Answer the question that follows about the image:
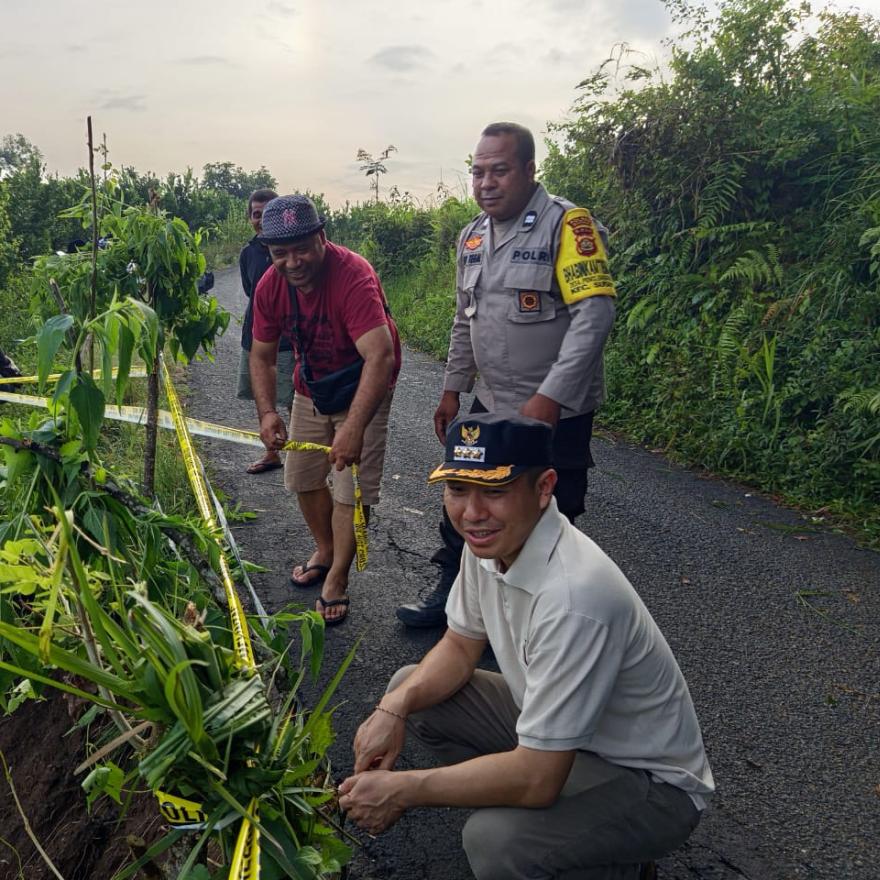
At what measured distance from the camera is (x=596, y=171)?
8.23 meters

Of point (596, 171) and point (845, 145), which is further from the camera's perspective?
point (596, 171)

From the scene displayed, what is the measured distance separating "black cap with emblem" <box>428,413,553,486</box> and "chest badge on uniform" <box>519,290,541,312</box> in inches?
50.3

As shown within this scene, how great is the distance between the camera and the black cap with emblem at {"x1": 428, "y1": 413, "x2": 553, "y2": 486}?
6.45ft

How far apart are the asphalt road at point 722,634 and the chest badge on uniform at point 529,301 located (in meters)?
1.50

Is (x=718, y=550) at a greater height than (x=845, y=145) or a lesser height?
lesser

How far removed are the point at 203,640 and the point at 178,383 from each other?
7451mm

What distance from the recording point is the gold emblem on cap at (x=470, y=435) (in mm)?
2008

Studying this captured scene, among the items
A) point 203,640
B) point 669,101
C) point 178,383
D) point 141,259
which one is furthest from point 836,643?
point 178,383

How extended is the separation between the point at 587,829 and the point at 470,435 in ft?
3.24

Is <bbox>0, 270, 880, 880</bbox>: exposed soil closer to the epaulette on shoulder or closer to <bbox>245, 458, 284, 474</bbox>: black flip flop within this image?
<bbox>245, 458, 284, 474</bbox>: black flip flop

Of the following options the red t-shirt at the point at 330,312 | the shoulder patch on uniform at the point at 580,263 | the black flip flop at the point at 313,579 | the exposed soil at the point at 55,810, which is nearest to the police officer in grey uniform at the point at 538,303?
the shoulder patch on uniform at the point at 580,263

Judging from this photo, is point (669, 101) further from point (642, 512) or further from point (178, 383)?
point (178, 383)

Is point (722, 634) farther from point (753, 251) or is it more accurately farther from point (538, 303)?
point (753, 251)

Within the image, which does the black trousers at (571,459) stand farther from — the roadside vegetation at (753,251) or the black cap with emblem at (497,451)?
the roadside vegetation at (753,251)
